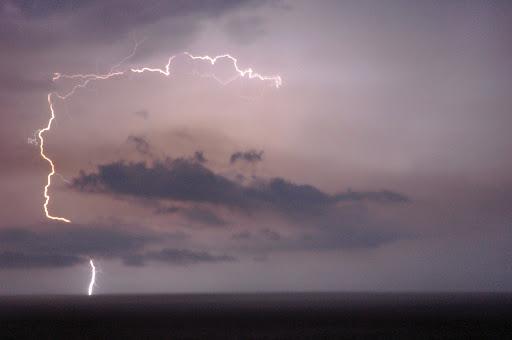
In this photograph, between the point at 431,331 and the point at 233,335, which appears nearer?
the point at 233,335

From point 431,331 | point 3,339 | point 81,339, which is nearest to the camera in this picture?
point 3,339

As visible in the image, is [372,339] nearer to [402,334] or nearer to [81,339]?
[402,334]

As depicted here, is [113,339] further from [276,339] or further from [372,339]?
[372,339]

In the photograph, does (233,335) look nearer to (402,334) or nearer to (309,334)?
(309,334)

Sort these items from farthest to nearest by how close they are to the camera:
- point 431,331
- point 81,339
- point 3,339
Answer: point 431,331 → point 81,339 → point 3,339

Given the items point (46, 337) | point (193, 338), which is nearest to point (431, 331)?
point (193, 338)

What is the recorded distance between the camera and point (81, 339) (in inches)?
2421

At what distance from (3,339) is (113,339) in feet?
25.8

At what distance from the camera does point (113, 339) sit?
60.3 meters

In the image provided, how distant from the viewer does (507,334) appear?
195 ft

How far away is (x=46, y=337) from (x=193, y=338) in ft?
39.0

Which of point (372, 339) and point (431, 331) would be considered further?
Answer: point (431, 331)

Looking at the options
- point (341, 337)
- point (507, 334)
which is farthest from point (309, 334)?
point (507, 334)

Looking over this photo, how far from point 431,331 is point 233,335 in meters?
17.0
